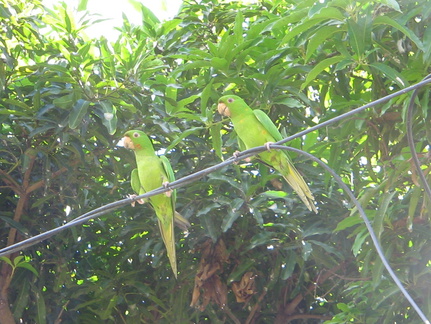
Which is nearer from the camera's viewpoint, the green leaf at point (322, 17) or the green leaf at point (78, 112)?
the green leaf at point (322, 17)

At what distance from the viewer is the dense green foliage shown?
3.50 m

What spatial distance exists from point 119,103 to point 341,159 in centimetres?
133

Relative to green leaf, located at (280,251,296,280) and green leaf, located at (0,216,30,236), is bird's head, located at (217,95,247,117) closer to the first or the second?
green leaf, located at (280,251,296,280)

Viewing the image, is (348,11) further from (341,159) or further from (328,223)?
(328,223)

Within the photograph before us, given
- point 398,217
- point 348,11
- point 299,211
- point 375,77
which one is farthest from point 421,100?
point 299,211

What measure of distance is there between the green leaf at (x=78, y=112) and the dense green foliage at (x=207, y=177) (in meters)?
0.01

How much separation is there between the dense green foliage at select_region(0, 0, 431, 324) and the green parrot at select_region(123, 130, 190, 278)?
0.12 m

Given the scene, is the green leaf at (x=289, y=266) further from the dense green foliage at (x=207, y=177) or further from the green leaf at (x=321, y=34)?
the green leaf at (x=321, y=34)

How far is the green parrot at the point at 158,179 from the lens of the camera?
131 inches

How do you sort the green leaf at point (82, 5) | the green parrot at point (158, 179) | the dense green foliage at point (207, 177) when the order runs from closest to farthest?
the green parrot at point (158, 179), the dense green foliage at point (207, 177), the green leaf at point (82, 5)

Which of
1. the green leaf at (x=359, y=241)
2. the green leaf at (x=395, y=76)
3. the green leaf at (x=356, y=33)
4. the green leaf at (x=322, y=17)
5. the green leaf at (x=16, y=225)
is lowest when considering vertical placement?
the green leaf at (x=359, y=241)

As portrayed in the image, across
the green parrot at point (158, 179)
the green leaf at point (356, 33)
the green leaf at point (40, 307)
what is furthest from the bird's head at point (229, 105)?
the green leaf at point (40, 307)

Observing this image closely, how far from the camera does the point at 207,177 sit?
13.8 ft

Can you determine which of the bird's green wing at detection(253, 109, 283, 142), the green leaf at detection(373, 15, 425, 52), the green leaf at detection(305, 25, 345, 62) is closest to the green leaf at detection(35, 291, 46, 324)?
the bird's green wing at detection(253, 109, 283, 142)
